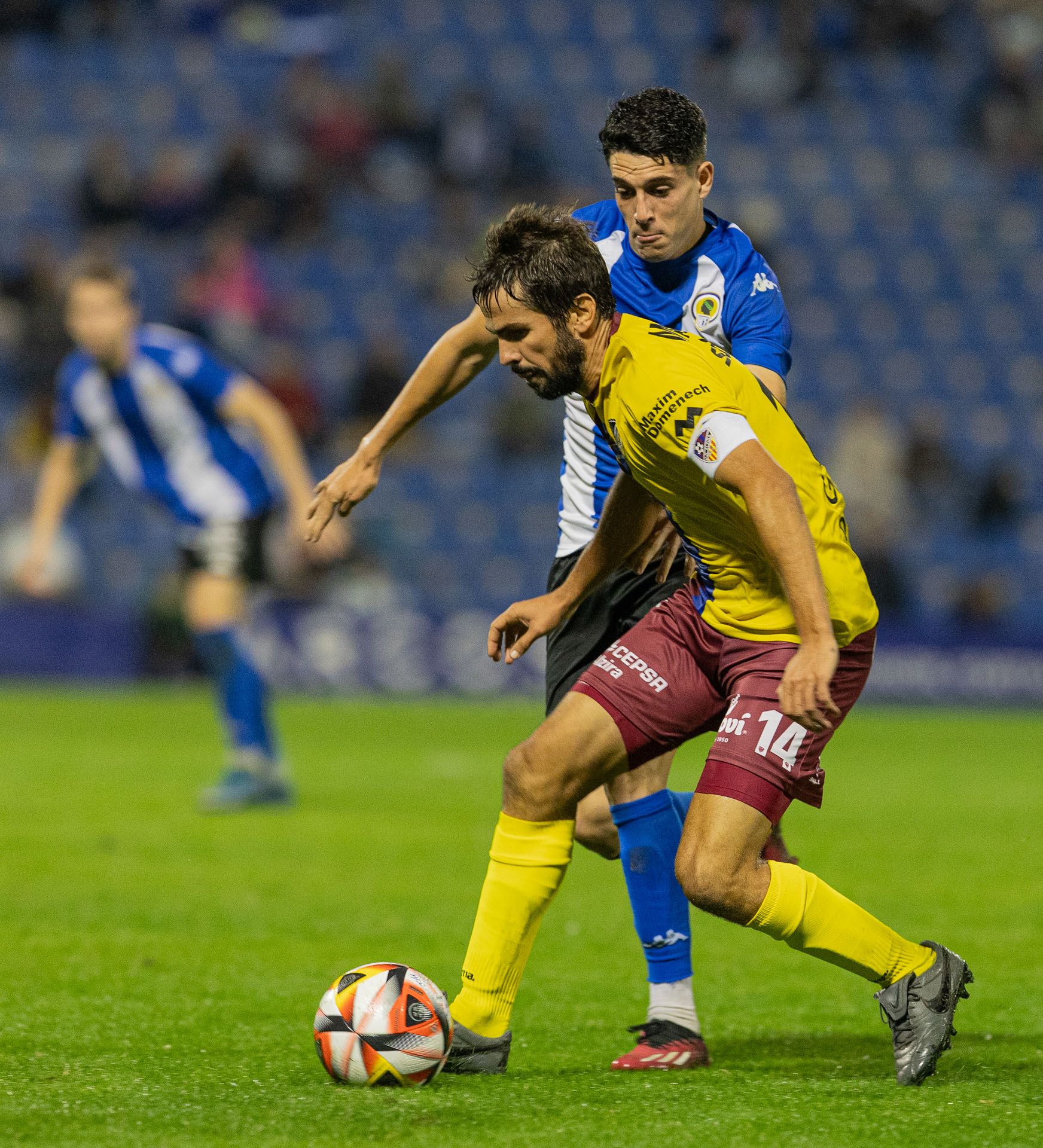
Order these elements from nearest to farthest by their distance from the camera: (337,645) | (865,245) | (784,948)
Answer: (784,948)
(337,645)
(865,245)

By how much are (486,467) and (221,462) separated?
32.6 ft

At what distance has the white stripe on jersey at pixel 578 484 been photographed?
16.4 feet

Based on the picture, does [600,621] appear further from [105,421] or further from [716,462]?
[105,421]

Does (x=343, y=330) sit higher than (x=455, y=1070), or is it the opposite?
(x=343, y=330)

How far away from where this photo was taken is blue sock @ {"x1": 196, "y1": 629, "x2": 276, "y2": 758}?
9094mm

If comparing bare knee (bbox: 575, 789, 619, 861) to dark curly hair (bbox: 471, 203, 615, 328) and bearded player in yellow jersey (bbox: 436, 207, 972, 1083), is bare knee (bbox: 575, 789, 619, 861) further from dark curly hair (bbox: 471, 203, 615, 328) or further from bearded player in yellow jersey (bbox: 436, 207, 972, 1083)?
dark curly hair (bbox: 471, 203, 615, 328)

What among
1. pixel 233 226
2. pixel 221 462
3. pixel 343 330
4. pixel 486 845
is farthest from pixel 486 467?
pixel 486 845

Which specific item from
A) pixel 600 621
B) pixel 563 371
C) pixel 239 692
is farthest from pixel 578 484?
pixel 239 692

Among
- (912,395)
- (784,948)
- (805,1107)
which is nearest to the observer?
(805,1107)

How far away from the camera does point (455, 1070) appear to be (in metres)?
4.25

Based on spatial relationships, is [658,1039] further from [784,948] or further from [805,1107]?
[784,948]

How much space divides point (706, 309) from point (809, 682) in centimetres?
133

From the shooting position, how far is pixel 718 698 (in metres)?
4.29

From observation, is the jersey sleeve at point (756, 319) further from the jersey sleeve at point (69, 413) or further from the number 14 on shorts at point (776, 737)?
the jersey sleeve at point (69, 413)
